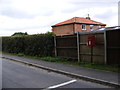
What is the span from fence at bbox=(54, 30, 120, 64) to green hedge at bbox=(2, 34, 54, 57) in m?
0.90

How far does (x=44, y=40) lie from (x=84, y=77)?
23.6 ft

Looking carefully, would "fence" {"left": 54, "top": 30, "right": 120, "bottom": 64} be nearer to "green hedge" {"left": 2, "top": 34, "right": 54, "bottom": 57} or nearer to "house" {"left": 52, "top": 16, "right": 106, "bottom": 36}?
"green hedge" {"left": 2, "top": 34, "right": 54, "bottom": 57}

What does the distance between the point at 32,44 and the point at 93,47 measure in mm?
7251

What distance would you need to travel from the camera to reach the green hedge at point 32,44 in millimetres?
12789

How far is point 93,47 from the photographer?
31.0ft

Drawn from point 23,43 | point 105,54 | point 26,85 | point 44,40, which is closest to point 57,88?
point 26,85

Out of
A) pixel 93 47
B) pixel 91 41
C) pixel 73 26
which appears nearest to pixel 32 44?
pixel 93 47

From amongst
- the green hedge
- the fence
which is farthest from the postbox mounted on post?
the green hedge

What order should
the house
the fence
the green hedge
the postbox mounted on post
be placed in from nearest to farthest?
the fence → the postbox mounted on post → the green hedge → the house

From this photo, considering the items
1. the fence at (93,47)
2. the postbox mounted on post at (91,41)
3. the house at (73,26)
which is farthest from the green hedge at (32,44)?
the house at (73,26)

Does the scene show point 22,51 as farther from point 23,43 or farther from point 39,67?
point 39,67

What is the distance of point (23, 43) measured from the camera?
1667 cm

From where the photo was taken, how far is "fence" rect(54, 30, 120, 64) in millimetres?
8386

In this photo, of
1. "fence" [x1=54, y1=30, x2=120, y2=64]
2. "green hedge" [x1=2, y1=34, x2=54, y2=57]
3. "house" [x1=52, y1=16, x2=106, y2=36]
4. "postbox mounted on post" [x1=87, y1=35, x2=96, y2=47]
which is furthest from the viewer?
"house" [x1=52, y1=16, x2=106, y2=36]
